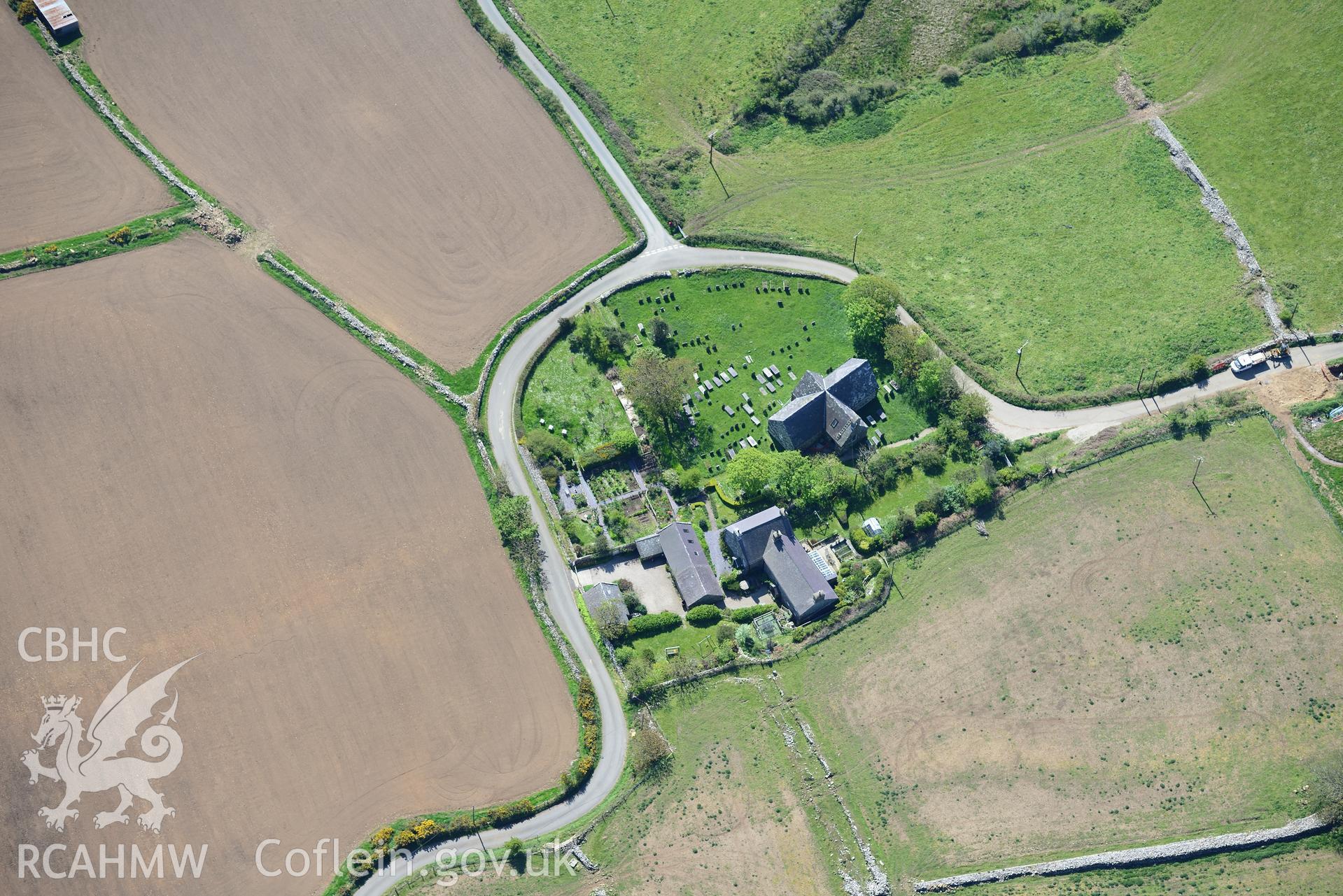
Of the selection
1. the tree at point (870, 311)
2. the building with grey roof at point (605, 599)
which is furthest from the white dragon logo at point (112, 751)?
the tree at point (870, 311)

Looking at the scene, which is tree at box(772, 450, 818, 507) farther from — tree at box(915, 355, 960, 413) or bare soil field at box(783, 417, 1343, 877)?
tree at box(915, 355, 960, 413)

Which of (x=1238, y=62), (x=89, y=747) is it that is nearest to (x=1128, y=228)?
(x=1238, y=62)

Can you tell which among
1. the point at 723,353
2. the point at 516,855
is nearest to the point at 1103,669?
the point at 723,353

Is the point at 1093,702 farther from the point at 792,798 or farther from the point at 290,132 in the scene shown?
the point at 290,132

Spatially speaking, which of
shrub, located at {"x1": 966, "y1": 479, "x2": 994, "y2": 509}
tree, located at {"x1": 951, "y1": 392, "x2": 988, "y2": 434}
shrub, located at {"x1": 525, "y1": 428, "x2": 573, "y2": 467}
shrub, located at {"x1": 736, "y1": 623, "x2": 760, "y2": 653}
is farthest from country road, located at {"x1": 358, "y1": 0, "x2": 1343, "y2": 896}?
shrub, located at {"x1": 736, "y1": 623, "x2": 760, "y2": 653}

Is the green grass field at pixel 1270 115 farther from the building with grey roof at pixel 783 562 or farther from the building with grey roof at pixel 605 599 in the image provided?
the building with grey roof at pixel 605 599

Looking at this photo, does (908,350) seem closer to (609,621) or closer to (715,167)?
(715,167)

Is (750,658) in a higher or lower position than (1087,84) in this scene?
lower
